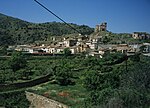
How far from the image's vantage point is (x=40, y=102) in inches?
794

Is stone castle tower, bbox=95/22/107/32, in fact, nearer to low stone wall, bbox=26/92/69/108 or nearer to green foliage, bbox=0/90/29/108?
green foliage, bbox=0/90/29/108

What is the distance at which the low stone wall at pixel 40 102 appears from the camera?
60.1ft

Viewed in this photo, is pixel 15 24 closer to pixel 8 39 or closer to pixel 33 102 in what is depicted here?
pixel 8 39

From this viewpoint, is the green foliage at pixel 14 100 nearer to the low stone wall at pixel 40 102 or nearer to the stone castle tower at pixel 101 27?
the low stone wall at pixel 40 102

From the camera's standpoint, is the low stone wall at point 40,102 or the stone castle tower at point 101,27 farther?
the stone castle tower at point 101,27

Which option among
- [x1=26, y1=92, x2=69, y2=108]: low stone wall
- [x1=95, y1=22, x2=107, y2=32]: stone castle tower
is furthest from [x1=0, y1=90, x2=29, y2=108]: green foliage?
[x1=95, y1=22, x2=107, y2=32]: stone castle tower

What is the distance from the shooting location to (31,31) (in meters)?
98.2

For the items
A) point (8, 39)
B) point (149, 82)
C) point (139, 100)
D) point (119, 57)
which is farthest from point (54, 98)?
point (8, 39)

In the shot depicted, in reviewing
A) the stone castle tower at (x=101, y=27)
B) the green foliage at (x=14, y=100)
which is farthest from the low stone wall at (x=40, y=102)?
the stone castle tower at (x=101, y=27)

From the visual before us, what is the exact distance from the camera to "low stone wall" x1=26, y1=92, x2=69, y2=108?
18.3 meters

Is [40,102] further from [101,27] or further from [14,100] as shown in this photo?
[101,27]

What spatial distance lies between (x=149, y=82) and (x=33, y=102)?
30.5 ft

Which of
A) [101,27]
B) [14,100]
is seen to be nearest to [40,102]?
[14,100]

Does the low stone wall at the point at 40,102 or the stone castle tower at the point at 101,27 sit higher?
the stone castle tower at the point at 101,27
